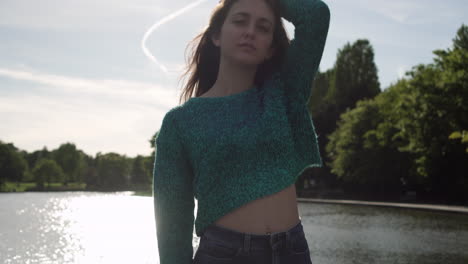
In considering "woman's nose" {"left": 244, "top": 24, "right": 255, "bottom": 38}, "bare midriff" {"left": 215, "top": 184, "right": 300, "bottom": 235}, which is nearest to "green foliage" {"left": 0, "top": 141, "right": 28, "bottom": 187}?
"woman's nose" {"left": 244, "top": 24, "right": 255, "bottom": 38}

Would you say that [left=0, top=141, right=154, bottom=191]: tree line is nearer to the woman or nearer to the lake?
the lake

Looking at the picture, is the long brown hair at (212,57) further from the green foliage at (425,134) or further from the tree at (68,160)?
the tree at (68,160)

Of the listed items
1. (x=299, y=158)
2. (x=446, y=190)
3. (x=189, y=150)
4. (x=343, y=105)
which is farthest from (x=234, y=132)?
(x=343, y=105)

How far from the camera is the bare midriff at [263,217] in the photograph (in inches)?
77.2

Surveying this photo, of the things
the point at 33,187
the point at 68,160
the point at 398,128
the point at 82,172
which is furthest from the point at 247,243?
the point at 82,172

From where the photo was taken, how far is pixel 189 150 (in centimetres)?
206

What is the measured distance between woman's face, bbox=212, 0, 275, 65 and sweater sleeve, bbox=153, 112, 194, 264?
1.40 ft

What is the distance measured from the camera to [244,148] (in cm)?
201

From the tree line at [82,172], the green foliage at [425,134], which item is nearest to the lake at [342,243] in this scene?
the green foliage at [425,134]

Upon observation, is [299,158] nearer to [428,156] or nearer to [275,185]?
[275,185]

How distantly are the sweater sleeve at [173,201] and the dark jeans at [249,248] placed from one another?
0.10 m

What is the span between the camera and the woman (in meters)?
1.97

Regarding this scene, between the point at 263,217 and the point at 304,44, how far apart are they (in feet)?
2.66

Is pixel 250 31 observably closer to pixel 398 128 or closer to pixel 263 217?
pixel 263 217
